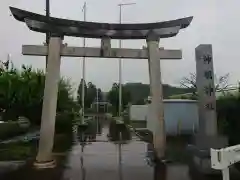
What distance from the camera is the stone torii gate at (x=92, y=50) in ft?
39.3

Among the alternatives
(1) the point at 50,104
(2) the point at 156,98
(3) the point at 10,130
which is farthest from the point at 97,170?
(3) the point at 10,130

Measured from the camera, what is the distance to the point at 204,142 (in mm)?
10430

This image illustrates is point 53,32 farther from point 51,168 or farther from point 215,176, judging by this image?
point 215,176

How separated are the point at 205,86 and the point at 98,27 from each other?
4.58 m

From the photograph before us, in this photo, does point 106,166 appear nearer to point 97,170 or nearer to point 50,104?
point 97,170

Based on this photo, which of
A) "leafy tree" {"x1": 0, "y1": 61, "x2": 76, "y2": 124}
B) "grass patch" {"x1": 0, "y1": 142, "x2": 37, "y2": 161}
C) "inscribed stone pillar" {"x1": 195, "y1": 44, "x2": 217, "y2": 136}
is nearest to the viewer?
"inscribed stone pillar" {"x1": 195, "y1": 44, "x2": 217, "y2": 136}

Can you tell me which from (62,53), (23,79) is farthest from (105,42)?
(23,79)

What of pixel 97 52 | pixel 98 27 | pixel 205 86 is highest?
pixel 98 27

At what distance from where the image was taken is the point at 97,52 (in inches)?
511

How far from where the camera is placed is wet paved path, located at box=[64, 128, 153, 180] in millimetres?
9883

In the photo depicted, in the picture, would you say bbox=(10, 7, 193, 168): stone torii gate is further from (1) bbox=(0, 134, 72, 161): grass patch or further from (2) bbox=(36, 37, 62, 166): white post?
(1) bbox=(0, 134, 72, 161): grass patch

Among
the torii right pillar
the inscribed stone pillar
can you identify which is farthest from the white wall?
the inscribed stone pillar

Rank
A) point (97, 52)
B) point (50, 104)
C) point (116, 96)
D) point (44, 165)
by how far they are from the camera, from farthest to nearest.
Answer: point (116, 96) < point (97, 52) < point (50, 104) < point (44, 165)

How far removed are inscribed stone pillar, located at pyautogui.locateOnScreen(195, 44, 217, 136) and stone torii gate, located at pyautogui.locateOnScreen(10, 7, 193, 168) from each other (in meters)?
2.01
